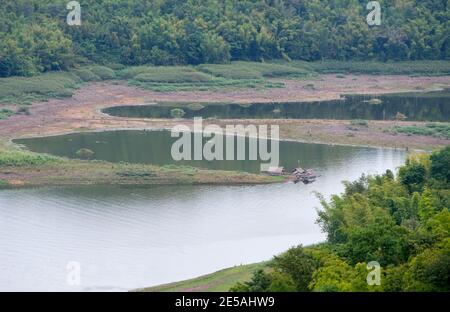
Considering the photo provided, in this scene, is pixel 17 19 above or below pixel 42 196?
above

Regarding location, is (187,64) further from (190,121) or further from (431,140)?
(431,140)

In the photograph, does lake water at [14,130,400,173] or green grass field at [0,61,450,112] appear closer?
lake water at [14,130,400,173]

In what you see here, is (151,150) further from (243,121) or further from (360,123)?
(360,123)

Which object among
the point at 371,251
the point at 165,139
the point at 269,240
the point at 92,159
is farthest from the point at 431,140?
the point at 371,251

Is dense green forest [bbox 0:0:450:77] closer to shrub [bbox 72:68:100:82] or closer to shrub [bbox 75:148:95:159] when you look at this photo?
shrub [bbox 72:68:100:82]

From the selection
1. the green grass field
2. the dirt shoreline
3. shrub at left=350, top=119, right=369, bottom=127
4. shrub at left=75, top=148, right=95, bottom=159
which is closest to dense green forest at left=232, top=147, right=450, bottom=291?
the dirt shoreline

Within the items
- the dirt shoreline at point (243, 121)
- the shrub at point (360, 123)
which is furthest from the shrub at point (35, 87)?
the shrub at point (360, 123)
